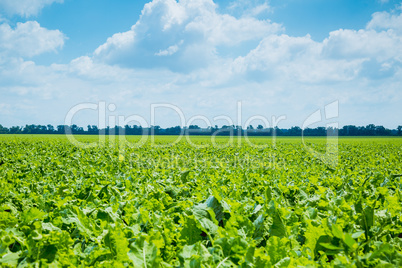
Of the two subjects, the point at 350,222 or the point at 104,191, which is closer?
the point at 350,222

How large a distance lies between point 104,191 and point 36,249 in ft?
7.49

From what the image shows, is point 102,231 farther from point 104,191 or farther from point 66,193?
point 66,193

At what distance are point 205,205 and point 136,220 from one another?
0.68 meters

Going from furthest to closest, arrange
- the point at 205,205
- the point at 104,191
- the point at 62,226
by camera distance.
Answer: the point at 104,191, the point at 205,205, the point at 62,226

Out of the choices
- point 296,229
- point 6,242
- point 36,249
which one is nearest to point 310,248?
point 296,229

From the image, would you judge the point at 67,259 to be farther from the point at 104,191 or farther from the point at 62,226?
the point at 104,191

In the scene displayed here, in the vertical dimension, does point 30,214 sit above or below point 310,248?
above

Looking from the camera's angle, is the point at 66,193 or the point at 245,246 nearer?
the point at 245,246

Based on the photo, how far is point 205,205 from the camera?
3.15 meters

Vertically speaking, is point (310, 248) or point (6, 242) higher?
point (6, 242)

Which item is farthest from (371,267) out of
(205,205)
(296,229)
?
(205,205)

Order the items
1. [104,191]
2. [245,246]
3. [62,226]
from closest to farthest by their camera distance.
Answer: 1. [245,246]
2. [62,226]
3. [104,191]

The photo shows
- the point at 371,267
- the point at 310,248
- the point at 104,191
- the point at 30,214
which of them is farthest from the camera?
the point at 104,191

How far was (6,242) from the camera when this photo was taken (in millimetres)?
2195
